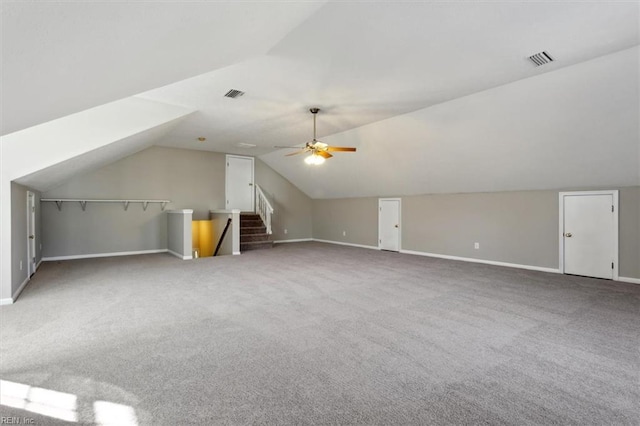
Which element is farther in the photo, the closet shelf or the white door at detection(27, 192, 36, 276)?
the closet shelf

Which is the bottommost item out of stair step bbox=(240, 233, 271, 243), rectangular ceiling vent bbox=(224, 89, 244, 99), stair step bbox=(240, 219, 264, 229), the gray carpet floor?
the gray carpet floor

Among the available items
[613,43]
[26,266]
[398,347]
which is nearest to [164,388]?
[398,347]

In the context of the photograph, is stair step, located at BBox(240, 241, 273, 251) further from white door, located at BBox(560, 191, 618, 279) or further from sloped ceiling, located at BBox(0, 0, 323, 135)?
white door, located at BBox(560, 191, 618, 279)

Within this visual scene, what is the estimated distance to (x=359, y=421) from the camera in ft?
6.09

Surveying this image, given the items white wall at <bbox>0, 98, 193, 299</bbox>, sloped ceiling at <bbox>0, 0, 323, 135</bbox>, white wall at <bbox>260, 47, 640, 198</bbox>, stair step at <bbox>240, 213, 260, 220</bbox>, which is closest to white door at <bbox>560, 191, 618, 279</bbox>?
white wall at <bbox>260, 47, 640, 198</bbox>

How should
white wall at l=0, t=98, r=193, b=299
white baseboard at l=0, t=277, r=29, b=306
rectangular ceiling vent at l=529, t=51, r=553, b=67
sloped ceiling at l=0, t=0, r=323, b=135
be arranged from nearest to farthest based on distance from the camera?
sloped ceiling at l=0, t=0, r=323, b=135, rectangular ceiling vent at l=529, t=51, r=553, b=67, white wall at l=0, t=98, r=193, b=299, white baseboard at l=0, t=277, r=29, b=306

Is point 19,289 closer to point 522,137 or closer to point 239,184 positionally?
point 239,184

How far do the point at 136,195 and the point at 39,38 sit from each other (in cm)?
800

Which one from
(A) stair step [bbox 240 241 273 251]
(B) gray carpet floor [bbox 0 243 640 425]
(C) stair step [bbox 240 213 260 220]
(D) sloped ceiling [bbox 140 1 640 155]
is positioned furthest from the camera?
(C) stair step [bbox 240 213 260 220]

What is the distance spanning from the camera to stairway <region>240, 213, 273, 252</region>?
923 cm

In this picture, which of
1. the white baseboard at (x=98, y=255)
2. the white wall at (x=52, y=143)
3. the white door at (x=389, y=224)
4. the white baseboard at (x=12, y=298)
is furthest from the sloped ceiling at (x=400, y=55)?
the white baseboard at (x=98, y=255)

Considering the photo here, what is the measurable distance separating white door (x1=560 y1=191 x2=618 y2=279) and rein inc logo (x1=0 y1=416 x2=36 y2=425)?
24.5 feet

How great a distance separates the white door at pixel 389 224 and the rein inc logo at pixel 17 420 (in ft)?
26.4

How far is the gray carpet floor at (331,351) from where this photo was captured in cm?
197
